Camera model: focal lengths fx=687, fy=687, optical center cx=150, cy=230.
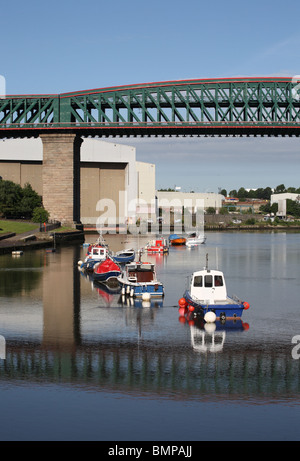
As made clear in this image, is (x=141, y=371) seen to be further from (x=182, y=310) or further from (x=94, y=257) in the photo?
(x=94, y=257)

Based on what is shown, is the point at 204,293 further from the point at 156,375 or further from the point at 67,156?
the point at 67,156

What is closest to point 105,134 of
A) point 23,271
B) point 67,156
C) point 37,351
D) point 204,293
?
point 67,156

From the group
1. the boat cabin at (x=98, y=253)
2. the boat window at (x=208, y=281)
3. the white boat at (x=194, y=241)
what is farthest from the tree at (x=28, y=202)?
the boat window at (x=208, y=281)

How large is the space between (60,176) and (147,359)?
105 m

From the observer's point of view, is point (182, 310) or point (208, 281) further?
point (182, 310)

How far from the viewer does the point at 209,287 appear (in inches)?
1873

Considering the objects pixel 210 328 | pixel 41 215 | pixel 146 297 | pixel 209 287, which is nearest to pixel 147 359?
pixel 210 328

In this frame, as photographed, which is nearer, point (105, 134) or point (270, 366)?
point (270, 366)

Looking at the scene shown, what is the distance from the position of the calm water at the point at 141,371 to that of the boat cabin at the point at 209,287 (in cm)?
227

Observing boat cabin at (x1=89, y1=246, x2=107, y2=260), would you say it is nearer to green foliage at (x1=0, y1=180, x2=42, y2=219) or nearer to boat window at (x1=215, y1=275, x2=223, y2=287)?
boat window at (x1=215, y1=275, x2=223, y2=287)

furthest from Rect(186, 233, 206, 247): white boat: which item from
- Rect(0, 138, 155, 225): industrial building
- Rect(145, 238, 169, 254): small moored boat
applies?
Rect(0, 138, 155, 225): industrial building

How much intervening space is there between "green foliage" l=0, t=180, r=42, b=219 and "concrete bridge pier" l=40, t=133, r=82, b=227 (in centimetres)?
2179

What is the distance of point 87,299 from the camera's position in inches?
2231
